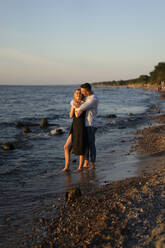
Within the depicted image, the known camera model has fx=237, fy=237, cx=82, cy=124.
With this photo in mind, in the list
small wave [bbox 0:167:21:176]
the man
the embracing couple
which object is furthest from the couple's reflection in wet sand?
small wave [bbox 0:167:21:176]

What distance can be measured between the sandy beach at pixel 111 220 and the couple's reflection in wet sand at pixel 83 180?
19.5 inches

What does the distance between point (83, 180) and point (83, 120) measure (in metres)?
1.63

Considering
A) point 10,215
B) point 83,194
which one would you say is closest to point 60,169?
point 83,194

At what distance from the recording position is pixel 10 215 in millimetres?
4234

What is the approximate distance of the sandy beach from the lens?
2979 millimetres

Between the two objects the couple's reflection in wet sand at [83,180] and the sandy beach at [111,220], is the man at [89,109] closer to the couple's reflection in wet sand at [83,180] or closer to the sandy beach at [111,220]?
the couple's reflection in wet sand at [83,180]

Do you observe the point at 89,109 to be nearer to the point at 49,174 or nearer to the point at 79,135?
the point at 79,135

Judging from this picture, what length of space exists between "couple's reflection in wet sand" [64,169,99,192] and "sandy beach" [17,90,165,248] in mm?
497

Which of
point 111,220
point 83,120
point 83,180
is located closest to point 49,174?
point 83,180

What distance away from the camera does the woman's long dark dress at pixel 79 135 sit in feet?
21.4

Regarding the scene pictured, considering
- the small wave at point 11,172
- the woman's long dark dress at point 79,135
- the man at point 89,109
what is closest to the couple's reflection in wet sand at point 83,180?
the man at point 89,109

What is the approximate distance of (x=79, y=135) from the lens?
6.56m

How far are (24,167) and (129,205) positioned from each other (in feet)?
15.0

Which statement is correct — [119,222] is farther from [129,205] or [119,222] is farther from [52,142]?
[52,142]
